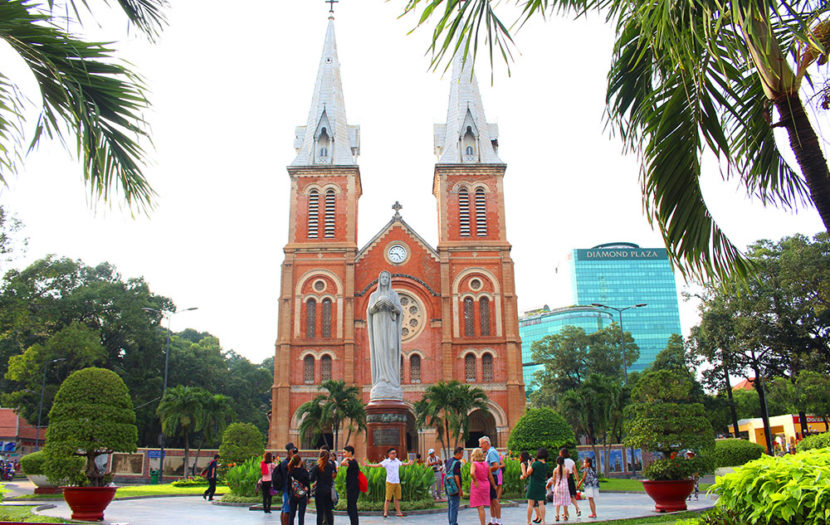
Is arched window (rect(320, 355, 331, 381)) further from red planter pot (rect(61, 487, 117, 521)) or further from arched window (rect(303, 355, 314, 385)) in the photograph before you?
red planter pot (rect(61, 487, 117, 521))

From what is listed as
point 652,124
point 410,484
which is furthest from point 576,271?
point 652,124

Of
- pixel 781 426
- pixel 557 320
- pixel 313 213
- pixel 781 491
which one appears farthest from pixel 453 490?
pixel 557 320

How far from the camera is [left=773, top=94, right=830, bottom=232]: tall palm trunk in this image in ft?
15.8

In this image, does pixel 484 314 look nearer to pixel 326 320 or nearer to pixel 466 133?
pixel 326 320

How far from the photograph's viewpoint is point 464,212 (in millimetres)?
41750

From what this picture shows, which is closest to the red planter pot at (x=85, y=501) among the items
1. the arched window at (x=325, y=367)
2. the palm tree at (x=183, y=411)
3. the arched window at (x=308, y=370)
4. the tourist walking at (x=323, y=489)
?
the tourist walking at (x=323, y=489)

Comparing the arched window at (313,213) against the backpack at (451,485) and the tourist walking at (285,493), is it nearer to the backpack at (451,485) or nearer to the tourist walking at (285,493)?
the tourist walking at (285,493)

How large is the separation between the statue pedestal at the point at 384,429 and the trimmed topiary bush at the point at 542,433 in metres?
4.78

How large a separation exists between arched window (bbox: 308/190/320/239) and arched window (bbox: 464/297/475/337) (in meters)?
10.2

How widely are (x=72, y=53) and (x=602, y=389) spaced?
2892 centimetres

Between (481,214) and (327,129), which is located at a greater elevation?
(327,129)

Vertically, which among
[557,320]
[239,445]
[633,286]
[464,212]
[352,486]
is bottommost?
[352,486]

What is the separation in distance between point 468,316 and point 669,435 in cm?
2788

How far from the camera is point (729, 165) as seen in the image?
5621mm
